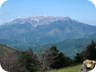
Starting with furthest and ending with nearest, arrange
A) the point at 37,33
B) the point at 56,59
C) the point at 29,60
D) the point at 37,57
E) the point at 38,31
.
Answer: the point at 38,31 → the point at 56,59 → the point at 37,33 → the point at 37,57 → the point at 29,60

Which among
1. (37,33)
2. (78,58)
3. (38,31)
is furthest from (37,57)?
(78,58)

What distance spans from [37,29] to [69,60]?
2.19 m

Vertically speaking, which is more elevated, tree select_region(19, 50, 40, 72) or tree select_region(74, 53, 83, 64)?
tree select_region(74, 53, 83, 64)

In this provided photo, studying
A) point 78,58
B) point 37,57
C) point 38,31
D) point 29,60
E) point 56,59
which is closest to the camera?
point 78,58

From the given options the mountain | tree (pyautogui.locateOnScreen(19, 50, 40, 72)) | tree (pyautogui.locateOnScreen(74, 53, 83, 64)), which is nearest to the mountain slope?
the mountain

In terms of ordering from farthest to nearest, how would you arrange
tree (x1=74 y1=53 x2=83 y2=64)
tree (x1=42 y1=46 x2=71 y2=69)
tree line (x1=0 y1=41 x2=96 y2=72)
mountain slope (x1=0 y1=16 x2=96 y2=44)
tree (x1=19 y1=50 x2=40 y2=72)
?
1. tree (x1=19 y1=50 x2=40 y2=72)
2. tree (x1=42 y1=46 x2=71 y2=69)
3. mountain slope (x1=0 y1=16 x2=96 y2=44)
4. tree (x1=74 y1=53 x2=83 y2=64)
5. tree line (x1=0 y1=41 x2=96 y2=72)

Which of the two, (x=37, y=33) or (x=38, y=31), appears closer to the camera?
(x=37, y=33)

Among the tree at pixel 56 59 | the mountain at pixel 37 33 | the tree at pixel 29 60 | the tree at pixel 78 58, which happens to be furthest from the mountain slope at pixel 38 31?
the tree at pixel 78 58

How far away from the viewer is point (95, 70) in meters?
4.06

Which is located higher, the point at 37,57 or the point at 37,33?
the point at 37,33

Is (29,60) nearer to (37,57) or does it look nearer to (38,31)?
(37,57)

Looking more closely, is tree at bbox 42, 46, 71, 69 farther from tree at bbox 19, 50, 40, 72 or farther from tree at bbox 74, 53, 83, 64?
tree at bbox 19, 50, 40, 72

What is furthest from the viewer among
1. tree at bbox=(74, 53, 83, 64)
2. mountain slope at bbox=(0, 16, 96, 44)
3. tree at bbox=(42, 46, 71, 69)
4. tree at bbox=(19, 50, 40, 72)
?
tree at bbox=(19, 50, 40, 72)

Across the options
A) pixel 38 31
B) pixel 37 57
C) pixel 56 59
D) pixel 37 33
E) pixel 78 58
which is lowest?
pixel 56 59
